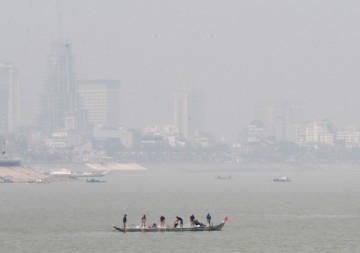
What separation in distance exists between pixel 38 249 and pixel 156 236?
1315 cm

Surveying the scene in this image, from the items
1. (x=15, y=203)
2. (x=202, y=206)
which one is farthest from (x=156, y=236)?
(x=15, y=203)

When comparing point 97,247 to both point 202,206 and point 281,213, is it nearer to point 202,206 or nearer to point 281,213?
point 281,213

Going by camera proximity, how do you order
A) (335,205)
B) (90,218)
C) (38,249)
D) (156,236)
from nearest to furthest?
(38,249) < (156,236) < (90,218) < (335,205)

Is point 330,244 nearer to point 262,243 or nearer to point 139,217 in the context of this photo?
point 262,243

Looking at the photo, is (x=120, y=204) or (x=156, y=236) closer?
(x=156, y=236)

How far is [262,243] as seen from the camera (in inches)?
4449

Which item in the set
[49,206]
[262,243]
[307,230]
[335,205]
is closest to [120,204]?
[49,206]

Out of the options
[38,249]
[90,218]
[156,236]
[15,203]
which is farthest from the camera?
[15,203]

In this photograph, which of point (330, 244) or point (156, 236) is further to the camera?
point (156, 236)

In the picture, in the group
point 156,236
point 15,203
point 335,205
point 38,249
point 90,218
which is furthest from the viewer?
point 15,203

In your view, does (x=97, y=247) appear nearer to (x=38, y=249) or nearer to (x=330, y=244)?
(x=38, y=249)

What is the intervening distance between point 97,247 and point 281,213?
151 ft

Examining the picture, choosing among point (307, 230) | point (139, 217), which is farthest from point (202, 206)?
point (307, 230)

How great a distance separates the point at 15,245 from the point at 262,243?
64.6 ft
